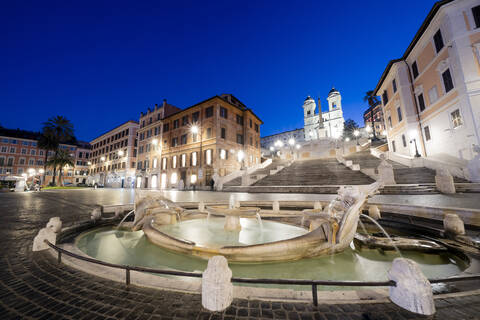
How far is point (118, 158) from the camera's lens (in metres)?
42.6

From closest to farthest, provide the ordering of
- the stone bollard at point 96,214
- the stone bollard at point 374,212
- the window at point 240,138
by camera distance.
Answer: the stone bollard at point 374,212, the stone bollard at point 96,214, the window at point 240,138

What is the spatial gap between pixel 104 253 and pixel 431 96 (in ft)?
86.0

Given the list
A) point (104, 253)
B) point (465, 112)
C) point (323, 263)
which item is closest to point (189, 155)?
point (104, 253)

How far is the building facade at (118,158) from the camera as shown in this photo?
131ft

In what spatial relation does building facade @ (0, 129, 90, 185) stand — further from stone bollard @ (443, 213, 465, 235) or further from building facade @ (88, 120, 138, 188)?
stone bollard @ (443, 213, 465, 235)

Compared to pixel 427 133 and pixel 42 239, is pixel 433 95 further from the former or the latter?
pixel 42 239

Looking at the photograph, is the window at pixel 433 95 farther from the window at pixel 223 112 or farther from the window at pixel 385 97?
the window at pixel 223 112

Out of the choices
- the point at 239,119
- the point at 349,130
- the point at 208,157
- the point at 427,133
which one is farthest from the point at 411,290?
the point at 349,130

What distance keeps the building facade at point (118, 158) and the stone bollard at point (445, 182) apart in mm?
42773

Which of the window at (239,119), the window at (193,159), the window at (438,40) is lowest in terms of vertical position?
the window at (193,159)

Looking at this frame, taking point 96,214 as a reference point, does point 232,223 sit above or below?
below

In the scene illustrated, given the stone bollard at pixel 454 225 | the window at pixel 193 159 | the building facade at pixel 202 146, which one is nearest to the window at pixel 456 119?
the stone bollard at pixel 454 225

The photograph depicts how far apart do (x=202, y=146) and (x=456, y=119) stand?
86.8 feet

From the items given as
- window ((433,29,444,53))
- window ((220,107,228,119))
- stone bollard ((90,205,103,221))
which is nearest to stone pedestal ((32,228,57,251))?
stone bollard ((90,205,103,221))
